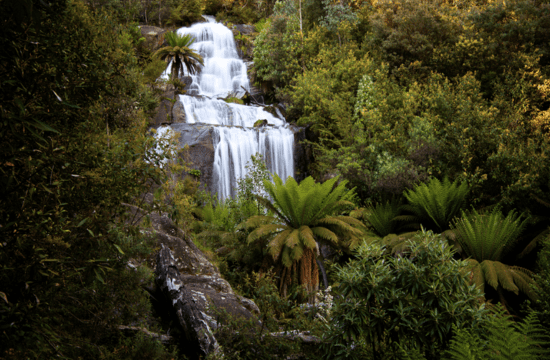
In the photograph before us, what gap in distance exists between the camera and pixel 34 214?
153 centimetres

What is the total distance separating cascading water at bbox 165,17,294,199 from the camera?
11227mm

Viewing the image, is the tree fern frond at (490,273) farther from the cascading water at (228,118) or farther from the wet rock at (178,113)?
the wet rock at (178,113)

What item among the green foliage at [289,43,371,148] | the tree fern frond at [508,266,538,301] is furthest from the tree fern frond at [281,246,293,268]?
the green foliage at [289,43,371,148]

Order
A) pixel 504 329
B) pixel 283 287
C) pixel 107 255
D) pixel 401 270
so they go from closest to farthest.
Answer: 1. pixel 504 329
2. pixel 107 255
3. pixel 401 270
4. pixel 283 287

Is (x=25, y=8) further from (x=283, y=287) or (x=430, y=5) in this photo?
(x=430, y=5)

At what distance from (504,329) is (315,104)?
32.7ft

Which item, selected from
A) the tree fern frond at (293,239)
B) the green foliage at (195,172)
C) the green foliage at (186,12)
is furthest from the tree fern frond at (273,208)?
the green foliage at (186,12)

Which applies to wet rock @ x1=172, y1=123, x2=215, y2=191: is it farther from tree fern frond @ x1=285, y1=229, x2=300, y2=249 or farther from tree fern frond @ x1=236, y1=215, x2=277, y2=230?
tree fern frond @ x1=285, y1=229, x2=300, y2=249

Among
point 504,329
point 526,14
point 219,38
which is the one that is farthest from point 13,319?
point 219,38

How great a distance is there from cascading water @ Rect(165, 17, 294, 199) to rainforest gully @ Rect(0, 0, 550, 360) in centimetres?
8

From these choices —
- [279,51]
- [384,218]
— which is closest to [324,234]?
[384,218]

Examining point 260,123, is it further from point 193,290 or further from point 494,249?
point 193,290

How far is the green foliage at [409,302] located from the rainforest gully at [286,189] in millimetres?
17

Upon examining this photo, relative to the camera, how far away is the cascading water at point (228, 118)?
442 inches
